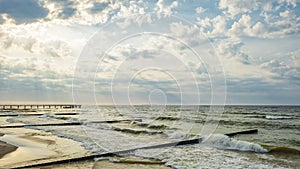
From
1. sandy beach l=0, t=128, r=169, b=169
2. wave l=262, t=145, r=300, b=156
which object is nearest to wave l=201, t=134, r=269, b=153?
wave l=262, t=145, r=300, b=156

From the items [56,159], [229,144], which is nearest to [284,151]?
[229,144]

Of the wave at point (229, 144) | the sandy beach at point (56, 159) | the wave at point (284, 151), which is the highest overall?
the sandy beach at point (56, 159)

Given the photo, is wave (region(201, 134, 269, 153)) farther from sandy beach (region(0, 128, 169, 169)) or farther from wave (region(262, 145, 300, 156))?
sandy beach (region(0, 128, 169, 169))

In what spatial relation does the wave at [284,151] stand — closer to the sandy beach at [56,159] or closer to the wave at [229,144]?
the wave at [229,144]

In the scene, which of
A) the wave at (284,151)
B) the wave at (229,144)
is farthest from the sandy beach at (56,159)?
the wave at (284,151)

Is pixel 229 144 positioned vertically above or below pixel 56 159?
below

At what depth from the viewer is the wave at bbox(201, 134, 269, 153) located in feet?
50.3

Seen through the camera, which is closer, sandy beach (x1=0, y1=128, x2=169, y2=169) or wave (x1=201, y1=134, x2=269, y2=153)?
sandy beach (x1=0, y1=128, x2=169, y2=169)

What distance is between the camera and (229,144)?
16.6 metres

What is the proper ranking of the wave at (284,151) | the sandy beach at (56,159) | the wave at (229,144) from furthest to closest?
the wave at (229,144) → the wave at (284,151) → the sandy beach at (56,159)

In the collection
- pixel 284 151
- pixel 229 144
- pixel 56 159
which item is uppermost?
pixel 56 159

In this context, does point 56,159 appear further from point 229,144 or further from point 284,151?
point 284,151

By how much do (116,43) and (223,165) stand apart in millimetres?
7162

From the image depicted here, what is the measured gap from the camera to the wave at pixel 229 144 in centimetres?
1534
